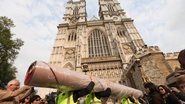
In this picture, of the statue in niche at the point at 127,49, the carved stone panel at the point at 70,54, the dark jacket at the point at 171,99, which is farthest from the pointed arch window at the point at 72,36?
the dark jacket at the point at 171,99

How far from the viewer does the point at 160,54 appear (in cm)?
1409

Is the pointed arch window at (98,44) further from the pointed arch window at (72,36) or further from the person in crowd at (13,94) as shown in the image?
the person in crowd at (13,94)

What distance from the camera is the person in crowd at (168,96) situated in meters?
2.77

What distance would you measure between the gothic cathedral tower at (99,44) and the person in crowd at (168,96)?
65.5 feet

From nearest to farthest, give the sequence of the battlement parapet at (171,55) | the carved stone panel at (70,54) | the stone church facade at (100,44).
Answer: the battlement parapet at (171,55) < the stone church facade at (100,44) < the carved stone panel at (70,54)

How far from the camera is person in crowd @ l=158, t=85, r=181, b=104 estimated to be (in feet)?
9.08

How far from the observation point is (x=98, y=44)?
30.1 m

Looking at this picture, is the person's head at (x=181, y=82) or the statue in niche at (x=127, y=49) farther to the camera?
the statue in niche at (x=127, y=49)

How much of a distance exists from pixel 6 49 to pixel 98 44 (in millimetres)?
18273

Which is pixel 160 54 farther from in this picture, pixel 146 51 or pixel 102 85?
pixel 102 85

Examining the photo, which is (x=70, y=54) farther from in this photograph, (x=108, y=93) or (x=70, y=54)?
(x=108, y=93)

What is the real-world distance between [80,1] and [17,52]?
29695 mm

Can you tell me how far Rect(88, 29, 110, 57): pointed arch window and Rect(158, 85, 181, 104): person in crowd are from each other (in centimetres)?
2513

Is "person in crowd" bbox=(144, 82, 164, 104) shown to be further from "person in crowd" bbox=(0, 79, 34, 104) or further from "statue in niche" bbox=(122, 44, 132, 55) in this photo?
"statue in niche" bbox=(122, 44, 132, 55)
